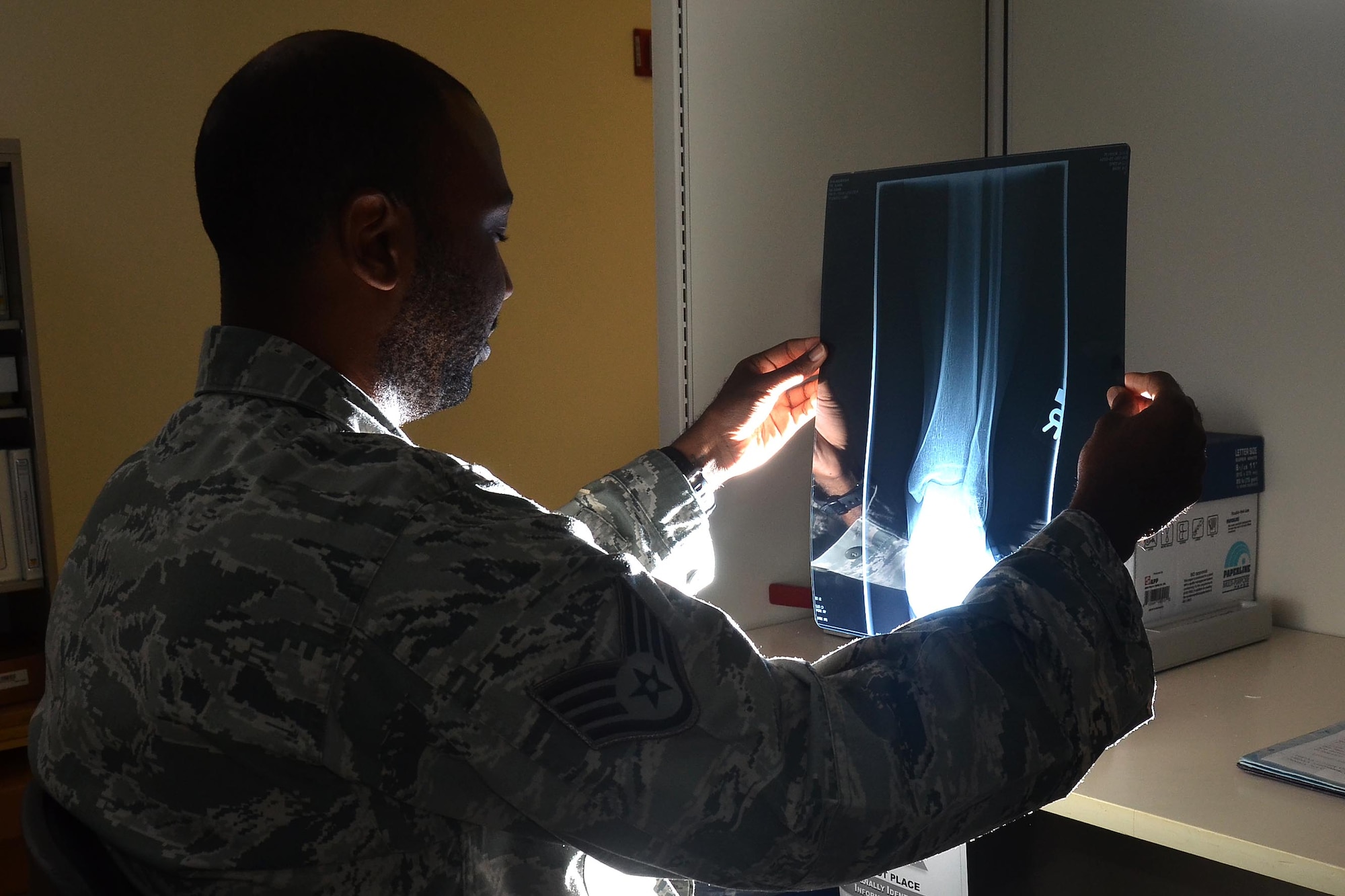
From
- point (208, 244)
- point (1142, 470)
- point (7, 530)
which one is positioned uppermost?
Result: point (208, 244)

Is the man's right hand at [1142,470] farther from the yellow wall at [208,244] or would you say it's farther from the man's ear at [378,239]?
the yellow wall at [208,244]

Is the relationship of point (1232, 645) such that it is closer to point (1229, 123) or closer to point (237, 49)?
point (1229, 123)

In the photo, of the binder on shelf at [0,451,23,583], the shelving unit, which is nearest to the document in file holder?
the shelving unit

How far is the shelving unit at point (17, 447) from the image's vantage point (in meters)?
2.31

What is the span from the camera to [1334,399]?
1558mm

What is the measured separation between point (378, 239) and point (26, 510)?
200 cm

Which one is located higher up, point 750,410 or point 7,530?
point 750,410

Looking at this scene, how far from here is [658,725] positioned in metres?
0.67

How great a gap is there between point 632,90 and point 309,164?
2.79 m

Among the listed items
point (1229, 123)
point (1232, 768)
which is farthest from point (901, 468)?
point (1229, 123)

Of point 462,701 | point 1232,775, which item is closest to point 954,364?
point 1232,775

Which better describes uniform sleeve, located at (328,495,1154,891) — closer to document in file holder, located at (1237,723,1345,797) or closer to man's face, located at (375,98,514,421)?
man's face, located at (375,98,514,421)

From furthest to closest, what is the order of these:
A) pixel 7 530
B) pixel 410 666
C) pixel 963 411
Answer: pixel 7 530 < pixel 963 411 < pixel 410 666

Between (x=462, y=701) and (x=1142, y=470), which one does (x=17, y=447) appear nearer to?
(x=462, y=701)
